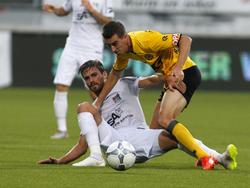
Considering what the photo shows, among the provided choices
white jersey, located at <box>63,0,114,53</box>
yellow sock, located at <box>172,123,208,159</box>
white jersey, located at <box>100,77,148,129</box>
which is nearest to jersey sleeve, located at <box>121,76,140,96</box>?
white jersey, located at <box>100,77,148,129</box>

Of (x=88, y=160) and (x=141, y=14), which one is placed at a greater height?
(x=88, y=160)

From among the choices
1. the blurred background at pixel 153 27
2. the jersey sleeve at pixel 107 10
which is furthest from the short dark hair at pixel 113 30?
the blurred background at pixel 153 27

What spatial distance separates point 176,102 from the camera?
9781 millimetres

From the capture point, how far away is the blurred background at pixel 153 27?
25.7 meters

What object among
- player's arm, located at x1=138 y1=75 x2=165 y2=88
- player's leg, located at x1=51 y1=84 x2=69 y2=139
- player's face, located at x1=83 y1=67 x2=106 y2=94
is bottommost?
player's leg, located at x1=51 y1=84 x2=69 y2=139

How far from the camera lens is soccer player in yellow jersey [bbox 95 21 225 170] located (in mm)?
9180

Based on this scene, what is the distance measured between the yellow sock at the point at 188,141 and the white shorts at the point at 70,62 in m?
4.69

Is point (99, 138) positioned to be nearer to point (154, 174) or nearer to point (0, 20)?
point (154, 174)

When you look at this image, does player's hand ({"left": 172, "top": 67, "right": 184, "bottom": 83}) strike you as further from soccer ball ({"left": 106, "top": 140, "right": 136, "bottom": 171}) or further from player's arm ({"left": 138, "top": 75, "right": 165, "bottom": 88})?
soccer ball ({"left": 106, "top": 140, "right": 136, "bottom": 171})

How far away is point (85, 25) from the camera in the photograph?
13.9 meters

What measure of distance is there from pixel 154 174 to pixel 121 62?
1.61 meters

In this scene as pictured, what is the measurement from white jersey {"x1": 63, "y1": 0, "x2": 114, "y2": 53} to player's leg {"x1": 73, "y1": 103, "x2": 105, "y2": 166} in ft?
14.9

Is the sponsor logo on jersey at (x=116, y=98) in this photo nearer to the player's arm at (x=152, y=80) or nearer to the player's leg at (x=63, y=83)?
the player's arm at (x=152, y=80)

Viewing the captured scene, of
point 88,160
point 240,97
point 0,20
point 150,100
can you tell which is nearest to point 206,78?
point 240,97
